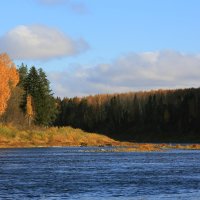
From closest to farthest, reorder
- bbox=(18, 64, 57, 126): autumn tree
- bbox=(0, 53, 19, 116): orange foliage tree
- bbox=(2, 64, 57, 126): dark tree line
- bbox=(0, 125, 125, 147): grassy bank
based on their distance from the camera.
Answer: bbox=(0, 125, 125, 147): grassy bank
bbox=(0, 53, 19, 116): orange foliage tree
bbox=(2, 64, 57, 126): dark tree line
bbox=(18, 64, 57, 126): autumn tree

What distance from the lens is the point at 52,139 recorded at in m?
119

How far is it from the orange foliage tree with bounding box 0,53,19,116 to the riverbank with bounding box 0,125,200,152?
16.7ft

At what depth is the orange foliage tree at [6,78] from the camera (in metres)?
117

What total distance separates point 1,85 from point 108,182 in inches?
2944

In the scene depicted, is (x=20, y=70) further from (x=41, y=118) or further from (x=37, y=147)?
(x=37, y=147)

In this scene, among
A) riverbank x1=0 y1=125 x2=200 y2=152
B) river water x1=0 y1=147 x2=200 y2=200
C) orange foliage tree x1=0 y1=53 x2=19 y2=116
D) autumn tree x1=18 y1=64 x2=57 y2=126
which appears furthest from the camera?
autumn tree x1=18 y1=64 x2=57 y2=126

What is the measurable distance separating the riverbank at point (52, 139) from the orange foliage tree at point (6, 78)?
5.08 m

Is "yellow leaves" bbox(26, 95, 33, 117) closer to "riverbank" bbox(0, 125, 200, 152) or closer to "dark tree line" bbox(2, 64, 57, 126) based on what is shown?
"dark tree line" bbox(2, 64, 57, 126)

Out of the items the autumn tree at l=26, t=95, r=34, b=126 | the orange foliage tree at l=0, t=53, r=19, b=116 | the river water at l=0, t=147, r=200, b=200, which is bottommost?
the river water at l=0, t=147, r=200, b=200

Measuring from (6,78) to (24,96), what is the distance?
2442cm

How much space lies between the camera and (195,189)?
39750 millimetres

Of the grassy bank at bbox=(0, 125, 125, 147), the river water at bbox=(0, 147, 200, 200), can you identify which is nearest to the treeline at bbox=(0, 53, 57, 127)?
the grassy bank at bbox=(0, 125, 125, 147)

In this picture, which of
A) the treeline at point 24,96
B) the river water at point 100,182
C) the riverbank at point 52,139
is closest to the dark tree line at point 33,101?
the treeline at point 24,96

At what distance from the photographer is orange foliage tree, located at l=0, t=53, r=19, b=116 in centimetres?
11656
